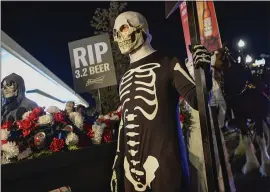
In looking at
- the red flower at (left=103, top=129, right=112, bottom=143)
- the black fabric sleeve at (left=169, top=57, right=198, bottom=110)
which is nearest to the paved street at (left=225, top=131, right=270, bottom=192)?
the red flower at (left=103, top=129, right=112, bottom=143)

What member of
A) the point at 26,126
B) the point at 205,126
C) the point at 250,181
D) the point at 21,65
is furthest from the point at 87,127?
the point at 21,65

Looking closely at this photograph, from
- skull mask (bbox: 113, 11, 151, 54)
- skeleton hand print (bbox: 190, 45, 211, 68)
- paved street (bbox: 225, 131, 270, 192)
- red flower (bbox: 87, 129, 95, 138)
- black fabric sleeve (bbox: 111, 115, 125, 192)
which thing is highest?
skull mask (bbox: 113, 11, 151, 54)

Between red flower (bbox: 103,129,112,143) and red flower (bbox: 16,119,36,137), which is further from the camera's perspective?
red flower (bbox: 103,129,112,143)

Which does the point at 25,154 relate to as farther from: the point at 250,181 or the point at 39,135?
the point at 250,181

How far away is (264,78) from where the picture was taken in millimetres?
5793

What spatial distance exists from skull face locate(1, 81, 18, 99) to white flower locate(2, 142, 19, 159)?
3.03ft

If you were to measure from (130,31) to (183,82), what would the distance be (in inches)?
24.7

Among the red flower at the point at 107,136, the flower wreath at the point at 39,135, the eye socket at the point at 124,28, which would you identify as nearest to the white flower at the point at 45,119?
the flower wreath at the point at 39,135

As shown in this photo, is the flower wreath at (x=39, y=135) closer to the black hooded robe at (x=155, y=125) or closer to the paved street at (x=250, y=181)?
the black hooded robe at (x=155, y=125)

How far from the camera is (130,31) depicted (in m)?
2.42

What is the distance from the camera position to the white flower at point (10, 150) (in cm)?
232

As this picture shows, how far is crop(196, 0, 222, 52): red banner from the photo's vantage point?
197 inches

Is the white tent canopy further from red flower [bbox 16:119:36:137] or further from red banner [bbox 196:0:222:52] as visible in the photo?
red banner [bbox 196:0:222:52]

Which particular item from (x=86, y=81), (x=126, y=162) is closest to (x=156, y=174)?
(x=126, y=162)
